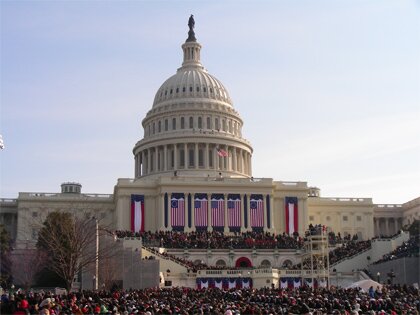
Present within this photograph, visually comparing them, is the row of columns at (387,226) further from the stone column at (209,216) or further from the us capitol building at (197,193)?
the stone column at (209,216)

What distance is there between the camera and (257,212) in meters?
128

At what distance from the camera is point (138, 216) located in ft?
419

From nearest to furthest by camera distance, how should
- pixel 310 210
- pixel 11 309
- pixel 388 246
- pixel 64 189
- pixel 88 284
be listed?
pixel 11 309 → pixel 88 284 → pixel 388 246 → pixel 310 210 → pixel 64 189

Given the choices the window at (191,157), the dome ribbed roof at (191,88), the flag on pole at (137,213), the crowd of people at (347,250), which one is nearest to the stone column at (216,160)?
the window at (191,157)

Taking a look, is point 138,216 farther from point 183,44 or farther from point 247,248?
point 183,44

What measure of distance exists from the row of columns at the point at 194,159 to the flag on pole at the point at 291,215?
1592cm

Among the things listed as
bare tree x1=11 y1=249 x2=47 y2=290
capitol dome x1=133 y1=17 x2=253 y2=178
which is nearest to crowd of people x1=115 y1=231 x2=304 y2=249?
bare tree x1=11 y1=249 x2=47 y2=290

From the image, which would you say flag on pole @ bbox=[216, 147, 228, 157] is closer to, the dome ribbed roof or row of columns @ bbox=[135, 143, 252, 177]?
row of columns @ bbox=[135, 143, 252, 177]

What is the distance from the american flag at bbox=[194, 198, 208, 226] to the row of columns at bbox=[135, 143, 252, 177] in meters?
13.9

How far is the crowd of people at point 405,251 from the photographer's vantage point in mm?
90812

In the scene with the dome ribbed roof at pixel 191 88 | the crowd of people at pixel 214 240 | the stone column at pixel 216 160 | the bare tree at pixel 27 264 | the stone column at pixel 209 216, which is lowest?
the bare tree at pixel 27 264

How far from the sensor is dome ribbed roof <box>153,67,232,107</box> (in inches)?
5989

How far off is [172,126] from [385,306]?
10708 centimetres

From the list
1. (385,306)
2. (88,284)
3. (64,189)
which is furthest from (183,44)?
(385,306)
